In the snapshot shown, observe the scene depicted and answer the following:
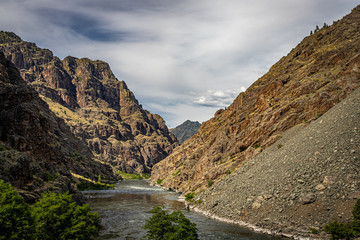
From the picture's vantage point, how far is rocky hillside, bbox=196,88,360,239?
34.2 m

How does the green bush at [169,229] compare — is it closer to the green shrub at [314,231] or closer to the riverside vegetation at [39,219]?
the riverside vegetation at [39,219]

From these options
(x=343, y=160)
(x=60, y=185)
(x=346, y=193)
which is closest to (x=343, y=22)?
(x=343, y=160)

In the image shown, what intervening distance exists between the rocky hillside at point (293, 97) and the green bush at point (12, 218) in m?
60.1

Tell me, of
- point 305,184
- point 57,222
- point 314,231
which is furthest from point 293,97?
point 57,222

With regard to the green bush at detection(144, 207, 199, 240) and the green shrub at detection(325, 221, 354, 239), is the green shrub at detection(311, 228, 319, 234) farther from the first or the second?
the green bush at detection(144, 207, 199, 240)

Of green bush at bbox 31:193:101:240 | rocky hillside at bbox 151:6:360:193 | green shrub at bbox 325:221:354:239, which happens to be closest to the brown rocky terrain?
rocky hillside at bbox 151:6:360:193

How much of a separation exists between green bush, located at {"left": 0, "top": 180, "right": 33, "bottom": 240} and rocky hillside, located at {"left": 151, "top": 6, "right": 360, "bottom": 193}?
60063 mm

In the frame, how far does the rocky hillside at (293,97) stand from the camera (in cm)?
6806

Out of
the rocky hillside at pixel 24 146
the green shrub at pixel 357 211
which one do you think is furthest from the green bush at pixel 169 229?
the rocky hillside at pixel 24 146

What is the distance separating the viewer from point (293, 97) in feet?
262

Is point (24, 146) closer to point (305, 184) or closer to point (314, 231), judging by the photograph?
point (305, 184)

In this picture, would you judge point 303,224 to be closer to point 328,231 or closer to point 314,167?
point 328,231

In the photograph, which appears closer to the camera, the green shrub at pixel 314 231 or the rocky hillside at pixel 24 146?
the green shrub at pixel 314 231

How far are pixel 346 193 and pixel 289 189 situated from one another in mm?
9106
